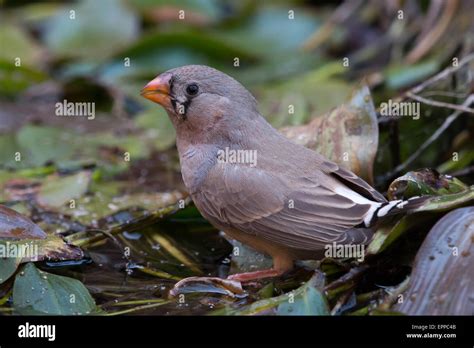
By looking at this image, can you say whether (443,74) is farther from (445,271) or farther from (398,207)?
(445,271)

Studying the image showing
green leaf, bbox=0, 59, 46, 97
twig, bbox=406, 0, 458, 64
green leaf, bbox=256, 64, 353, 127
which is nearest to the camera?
green leaf, bbox=256, 64, 353, 127

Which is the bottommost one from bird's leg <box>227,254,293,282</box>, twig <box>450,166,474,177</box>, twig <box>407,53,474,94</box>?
bird's leg <box>227,254,293,282</box>

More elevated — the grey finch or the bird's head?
the bird's head

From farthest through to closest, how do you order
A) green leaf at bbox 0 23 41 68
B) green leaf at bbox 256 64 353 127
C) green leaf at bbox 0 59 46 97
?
green leaf at bbox 0 23 41 68 < green leaf at bbox 0 59 46 97 < green leaf at bbox 256 64 353 127

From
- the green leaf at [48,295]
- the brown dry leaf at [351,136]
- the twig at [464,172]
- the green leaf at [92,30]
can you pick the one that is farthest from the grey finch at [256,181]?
the green leaf at [92,30]

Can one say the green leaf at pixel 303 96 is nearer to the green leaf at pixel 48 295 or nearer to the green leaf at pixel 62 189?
the green leaf at pixel 62 189

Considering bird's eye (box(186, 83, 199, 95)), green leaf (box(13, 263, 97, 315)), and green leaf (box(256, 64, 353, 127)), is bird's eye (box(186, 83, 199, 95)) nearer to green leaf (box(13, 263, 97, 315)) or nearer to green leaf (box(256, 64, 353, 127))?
green leaf (box(13, 263, 97, 315))

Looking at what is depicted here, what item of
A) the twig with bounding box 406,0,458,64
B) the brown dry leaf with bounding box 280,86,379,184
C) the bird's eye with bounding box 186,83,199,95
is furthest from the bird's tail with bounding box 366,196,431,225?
the twig with bounding box 406,0,458,64
